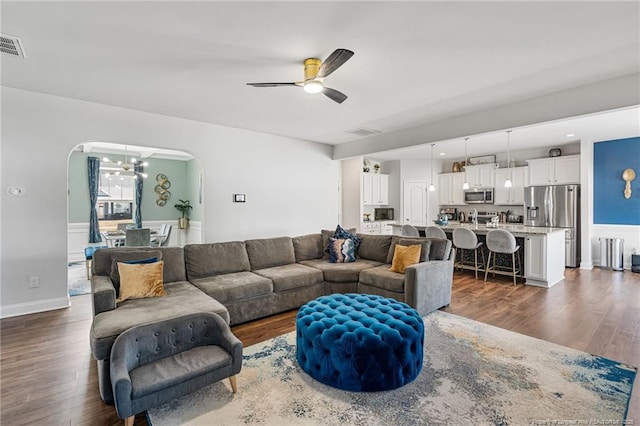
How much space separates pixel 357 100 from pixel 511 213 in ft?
20.2

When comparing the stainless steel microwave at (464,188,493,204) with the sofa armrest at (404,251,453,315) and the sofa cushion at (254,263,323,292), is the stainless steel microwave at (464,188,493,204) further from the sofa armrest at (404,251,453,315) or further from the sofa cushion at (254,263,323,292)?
the sofa cushion at (254,263,323,292)

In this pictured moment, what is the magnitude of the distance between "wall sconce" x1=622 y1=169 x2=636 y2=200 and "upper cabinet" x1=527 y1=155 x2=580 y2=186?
742 millimetres

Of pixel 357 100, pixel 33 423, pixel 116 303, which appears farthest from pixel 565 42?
pixel 33 423

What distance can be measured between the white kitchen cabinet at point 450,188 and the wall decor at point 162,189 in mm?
7750

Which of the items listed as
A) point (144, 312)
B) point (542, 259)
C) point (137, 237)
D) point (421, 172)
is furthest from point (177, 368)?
point (421, 172)

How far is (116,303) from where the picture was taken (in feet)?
8.94

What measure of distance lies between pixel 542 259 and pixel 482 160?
156 inches

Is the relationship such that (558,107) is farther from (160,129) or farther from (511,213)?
(160,129)

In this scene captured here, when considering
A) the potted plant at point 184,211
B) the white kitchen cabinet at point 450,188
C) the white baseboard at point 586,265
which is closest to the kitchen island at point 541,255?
the white baseboard at point 586,265

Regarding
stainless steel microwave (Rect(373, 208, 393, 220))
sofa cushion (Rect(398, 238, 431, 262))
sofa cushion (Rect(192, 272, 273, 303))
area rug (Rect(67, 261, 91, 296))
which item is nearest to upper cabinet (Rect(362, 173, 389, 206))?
stainless steel microwave (Rect(373, 208, 393, 220))

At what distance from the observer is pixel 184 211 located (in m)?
8.44

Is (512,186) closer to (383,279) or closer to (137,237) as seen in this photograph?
(383,279)

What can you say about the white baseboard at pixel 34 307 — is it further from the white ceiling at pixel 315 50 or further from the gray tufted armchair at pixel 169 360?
Result: the gray tufted armchair at pixel 169 360

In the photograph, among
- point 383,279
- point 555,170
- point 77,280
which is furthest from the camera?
point 555,170
